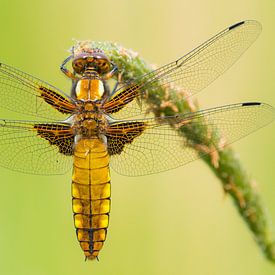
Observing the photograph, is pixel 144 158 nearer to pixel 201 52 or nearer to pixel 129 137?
pixel 129 137

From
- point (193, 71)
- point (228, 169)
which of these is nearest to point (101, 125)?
point (193, 71)

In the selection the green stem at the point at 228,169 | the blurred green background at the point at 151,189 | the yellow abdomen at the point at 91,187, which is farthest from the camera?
the blurred green background at the point at 151,189

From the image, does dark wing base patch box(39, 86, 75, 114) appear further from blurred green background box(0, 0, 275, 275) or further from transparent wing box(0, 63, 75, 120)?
blurred green background box(0, 0, 275, 275)

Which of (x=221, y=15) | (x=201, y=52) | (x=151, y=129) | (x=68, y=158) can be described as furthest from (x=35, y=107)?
(x=221, y=15)

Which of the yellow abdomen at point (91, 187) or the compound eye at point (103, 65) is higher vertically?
the compound eye at point (103, 65)

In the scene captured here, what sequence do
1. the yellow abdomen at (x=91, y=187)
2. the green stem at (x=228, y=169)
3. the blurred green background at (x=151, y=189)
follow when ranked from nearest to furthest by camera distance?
the green stem at (x=228, y=169), the yellow abdomen at (x=91, y=187), the blurred green background at (x=151, y=189)

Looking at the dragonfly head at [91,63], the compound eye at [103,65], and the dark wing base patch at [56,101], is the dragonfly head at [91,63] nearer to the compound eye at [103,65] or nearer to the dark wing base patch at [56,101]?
the compound eye at [103,65]

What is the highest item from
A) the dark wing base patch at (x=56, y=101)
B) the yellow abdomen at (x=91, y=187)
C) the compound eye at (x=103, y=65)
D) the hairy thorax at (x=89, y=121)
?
the compound eye at (x=103, y=65)

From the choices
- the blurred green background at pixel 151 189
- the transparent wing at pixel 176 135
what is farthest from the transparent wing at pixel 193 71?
the blurred green background at pixel 151 189
